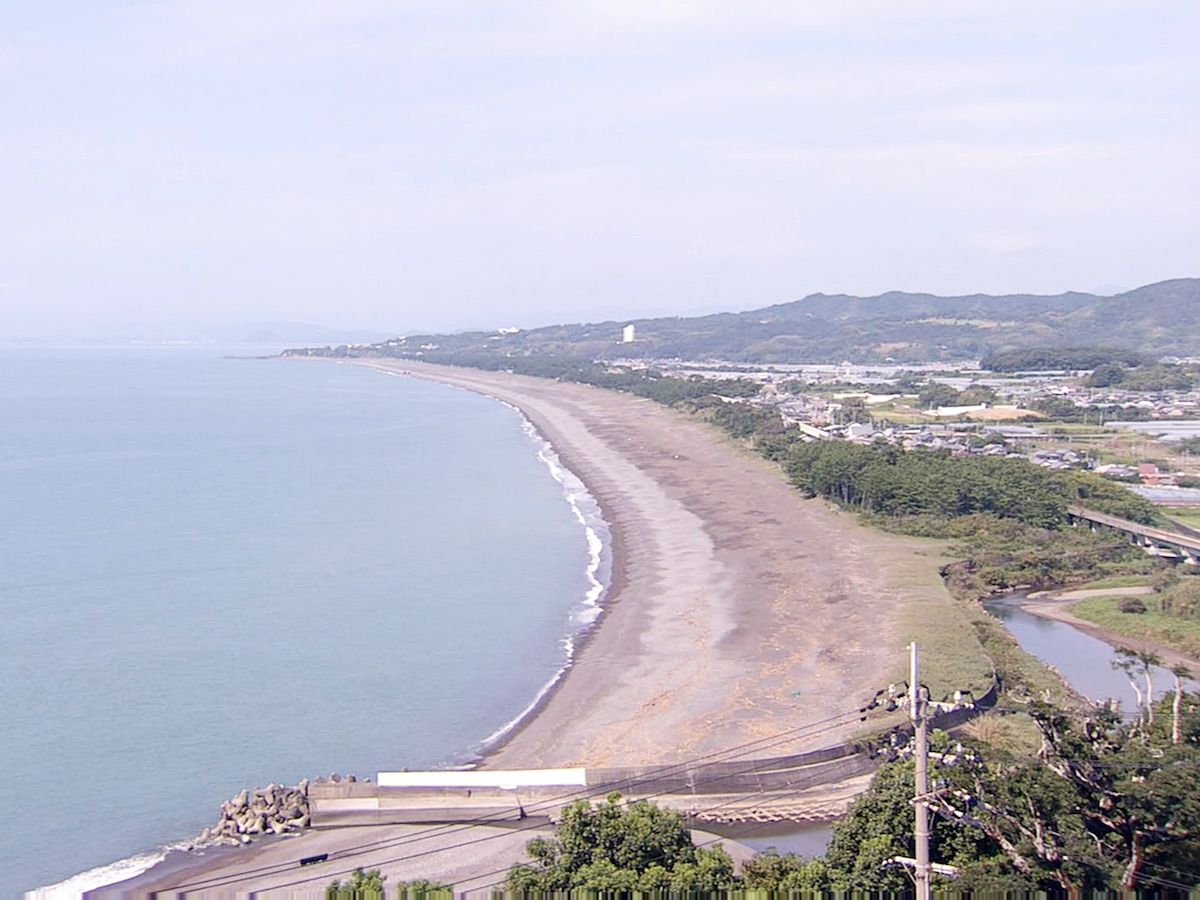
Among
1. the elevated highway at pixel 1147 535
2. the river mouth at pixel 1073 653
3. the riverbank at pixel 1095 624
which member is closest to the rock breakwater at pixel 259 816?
the river mouth at pixel 1073 653

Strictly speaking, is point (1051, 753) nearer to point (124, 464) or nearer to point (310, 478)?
point (310, 478)

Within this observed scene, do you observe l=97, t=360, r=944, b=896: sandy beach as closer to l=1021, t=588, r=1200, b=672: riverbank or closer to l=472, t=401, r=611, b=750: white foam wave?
l=472, t=401, r=611, b=750: white foam wave

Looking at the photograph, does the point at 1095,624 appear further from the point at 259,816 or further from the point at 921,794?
the point at 921,794

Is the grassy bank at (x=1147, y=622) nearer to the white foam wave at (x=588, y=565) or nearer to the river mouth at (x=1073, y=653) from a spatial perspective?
the river mouth at (x=1073, y=653)

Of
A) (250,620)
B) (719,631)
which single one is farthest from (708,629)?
(250,620)

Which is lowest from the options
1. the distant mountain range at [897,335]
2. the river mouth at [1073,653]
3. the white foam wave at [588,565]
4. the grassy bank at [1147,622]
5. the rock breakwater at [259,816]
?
the river mouth at [1073,653]
